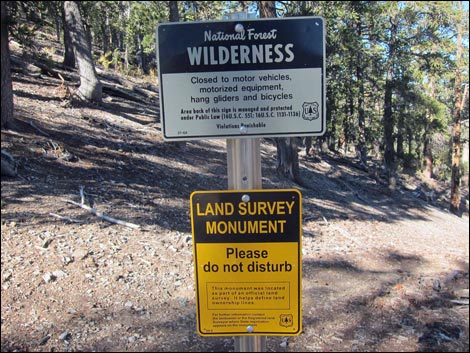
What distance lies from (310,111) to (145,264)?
13.1ft

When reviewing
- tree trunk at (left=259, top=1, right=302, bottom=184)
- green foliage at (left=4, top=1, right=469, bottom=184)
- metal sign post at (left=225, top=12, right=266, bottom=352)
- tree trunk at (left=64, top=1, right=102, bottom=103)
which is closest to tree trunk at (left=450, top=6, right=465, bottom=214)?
green foliage at (left=4, top=1, right=469, bottom=184)

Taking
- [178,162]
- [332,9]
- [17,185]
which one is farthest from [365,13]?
[17,185]

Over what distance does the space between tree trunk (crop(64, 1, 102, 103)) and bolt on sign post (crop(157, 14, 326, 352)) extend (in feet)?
41.3

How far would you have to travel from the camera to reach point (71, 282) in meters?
4.68

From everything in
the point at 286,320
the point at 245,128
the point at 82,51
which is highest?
the point at 82,51

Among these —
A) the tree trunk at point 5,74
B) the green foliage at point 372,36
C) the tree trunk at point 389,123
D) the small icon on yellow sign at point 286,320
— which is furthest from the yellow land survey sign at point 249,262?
the tree trunk at point 389,123

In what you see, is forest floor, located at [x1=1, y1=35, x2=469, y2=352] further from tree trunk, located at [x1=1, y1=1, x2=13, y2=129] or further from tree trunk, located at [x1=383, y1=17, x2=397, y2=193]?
tree trunk, located at [x1=383, y1=17, x2=397, y2=193]

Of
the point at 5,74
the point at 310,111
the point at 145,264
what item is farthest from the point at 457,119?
the point at 310,111

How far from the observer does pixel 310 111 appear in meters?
1.92

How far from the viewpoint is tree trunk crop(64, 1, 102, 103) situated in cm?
1328

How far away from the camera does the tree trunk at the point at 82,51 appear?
1328 cm

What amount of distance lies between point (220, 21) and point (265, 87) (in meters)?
0.34

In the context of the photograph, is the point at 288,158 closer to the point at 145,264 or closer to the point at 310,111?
the point at 145,264

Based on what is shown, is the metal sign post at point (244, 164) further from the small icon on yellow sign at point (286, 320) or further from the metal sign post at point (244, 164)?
the small icon on yellow sign at point (286, 320)
